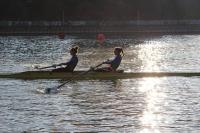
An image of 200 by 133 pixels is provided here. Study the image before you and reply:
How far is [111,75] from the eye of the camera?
30.6 metres

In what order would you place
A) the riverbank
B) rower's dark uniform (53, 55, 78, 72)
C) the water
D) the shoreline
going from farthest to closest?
the riverbank → the shoreline → rower's dark uniform (53, 55, 78, 72) → the water

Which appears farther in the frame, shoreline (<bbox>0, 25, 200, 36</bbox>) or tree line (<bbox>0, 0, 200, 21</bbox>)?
tree line (<bbox>0, 0, 200, 21</bbox>)

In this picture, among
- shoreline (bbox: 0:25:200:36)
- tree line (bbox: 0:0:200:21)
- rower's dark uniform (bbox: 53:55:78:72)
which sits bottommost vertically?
rower's dark uniform (bbox: 53:55:78:72)

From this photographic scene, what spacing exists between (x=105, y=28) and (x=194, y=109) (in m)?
77.6

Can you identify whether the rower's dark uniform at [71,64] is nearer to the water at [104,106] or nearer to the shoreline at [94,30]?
the water at [104,106]

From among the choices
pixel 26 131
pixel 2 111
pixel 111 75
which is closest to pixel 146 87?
pixel 111 75

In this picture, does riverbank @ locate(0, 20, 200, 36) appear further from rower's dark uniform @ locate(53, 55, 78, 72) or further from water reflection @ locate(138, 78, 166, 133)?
water reflection @ locate(138, 78, 166, 133)

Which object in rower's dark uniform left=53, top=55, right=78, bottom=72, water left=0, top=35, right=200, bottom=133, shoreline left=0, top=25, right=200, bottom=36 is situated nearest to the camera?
water left=0, top=35, right=200, bottom=133

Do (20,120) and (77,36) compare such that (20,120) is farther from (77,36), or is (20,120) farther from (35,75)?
(77,36)

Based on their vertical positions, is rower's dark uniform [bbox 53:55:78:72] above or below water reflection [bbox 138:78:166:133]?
above

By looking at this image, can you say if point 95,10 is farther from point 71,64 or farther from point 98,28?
point 71,64

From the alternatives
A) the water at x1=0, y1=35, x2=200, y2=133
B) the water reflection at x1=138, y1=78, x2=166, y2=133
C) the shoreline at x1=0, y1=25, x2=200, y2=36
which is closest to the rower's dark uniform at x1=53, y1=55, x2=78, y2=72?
the water at x1=0, y1=35, x2=200, y2=133

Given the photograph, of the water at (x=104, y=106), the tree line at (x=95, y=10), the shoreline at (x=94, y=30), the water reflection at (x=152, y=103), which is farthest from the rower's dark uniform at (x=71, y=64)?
the tree line at (x=95, y=10)

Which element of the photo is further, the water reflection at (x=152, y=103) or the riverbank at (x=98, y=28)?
the riverbank at (x=98, y=28)
